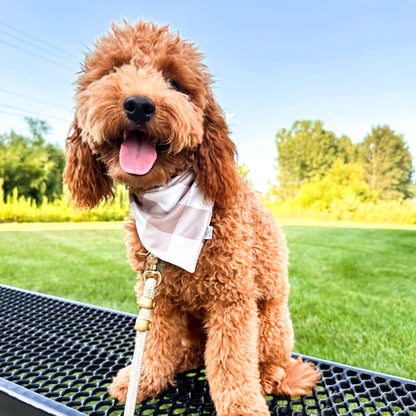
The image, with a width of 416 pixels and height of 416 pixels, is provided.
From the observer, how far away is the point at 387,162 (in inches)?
709

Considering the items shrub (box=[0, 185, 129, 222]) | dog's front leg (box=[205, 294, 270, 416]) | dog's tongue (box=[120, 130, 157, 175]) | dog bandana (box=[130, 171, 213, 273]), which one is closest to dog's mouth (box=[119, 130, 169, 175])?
dog's tongue (box=[120, 130, 157, 175])

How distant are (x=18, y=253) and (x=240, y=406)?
4.68 meters

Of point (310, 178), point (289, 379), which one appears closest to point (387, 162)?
point (310, 178)

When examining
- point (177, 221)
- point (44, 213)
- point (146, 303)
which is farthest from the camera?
point (44, 213)

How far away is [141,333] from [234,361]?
35 cm

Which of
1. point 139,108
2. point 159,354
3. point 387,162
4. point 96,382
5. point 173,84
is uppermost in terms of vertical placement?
point 387,162

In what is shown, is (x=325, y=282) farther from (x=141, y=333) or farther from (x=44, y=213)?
(x=44, y=213)

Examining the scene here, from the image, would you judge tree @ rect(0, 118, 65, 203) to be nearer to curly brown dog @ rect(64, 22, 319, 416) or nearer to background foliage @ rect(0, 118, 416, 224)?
background foliage @ rect(0, 118, 416, 224)

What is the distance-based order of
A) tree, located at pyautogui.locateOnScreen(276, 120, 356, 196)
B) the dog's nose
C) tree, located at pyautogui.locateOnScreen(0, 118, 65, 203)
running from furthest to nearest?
tree, located at pyautogui.locateOnScreen(276, 120, 356, 196) < tree, located at pyautogui.locateOnScreen(0, 118, 65, 203) < the dog's nose

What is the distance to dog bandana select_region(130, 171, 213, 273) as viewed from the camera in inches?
46.7

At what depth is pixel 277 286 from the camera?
142 centimetres

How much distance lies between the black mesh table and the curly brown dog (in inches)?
3.0

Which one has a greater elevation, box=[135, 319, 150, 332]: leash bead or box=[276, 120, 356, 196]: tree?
box=[276, 120, 356, 196]: tree

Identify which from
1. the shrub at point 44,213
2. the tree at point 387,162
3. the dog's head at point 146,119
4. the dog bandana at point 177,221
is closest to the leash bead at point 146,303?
the dog bandana at point 177,221
